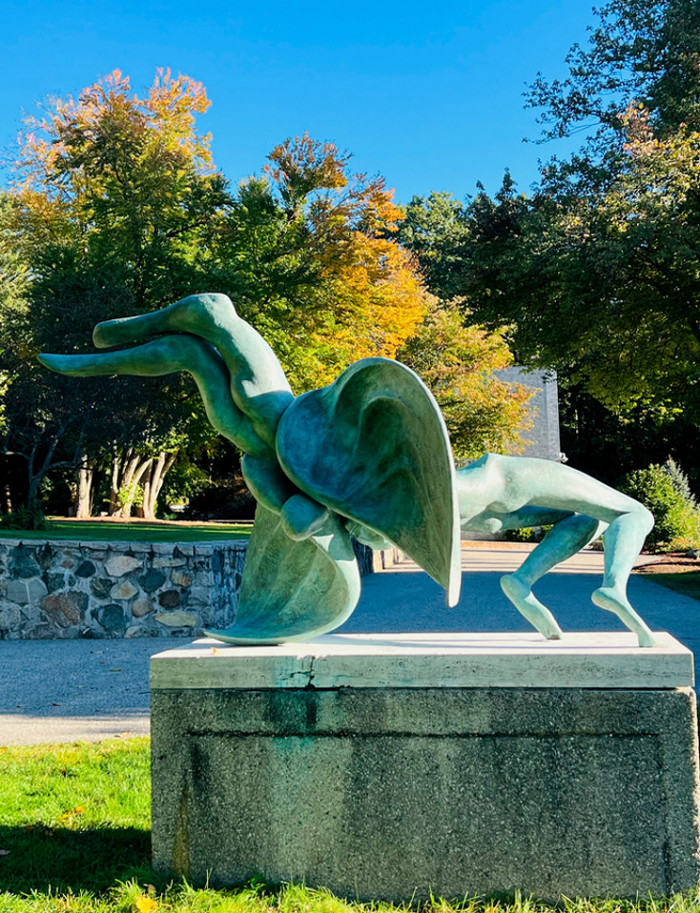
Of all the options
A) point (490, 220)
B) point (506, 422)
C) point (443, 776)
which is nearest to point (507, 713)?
point (443, 776)

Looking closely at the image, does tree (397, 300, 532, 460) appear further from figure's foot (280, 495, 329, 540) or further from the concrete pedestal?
the concrete pedestal

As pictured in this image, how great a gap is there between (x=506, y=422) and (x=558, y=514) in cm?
2689

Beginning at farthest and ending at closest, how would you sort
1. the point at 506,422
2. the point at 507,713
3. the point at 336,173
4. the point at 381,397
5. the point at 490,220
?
the point at 506,422
the point at 336,173
the point at 490,220
the point at 381,397
the point at 507,713

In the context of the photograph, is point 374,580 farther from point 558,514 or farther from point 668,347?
point 558,514

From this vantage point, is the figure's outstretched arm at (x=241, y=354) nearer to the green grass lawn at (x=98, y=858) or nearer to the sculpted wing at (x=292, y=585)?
the sculpted wing at (x=292, y=585)

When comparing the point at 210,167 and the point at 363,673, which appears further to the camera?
the point at 210,167

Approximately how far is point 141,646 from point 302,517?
6773 mm

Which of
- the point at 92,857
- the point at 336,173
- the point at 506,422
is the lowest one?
the point at 92,857

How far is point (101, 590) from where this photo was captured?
1071cm

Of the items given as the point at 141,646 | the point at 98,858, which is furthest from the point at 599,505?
the point at 141,646

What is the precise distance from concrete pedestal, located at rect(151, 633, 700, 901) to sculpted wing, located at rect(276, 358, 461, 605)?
0.50 metres

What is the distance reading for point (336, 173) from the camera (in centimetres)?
2086

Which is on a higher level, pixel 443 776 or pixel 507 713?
pixel 507 713

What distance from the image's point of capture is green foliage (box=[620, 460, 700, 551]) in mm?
26469
